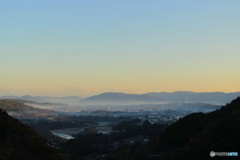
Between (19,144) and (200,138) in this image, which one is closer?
(19,144)

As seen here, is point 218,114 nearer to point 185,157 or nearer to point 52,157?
point 185,157

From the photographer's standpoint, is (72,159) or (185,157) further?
(72,159)

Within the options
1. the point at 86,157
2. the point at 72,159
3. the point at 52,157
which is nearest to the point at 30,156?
the point at 52,157

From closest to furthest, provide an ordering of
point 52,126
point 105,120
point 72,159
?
point 72,159
point 52,126
point 105,120

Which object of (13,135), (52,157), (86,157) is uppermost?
(13,135)

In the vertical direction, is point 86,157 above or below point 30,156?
below

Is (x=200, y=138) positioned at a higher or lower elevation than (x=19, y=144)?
higher

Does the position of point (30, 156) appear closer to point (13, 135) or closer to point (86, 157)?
point (13, 135)

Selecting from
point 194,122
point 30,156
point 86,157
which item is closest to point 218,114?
point 194,122

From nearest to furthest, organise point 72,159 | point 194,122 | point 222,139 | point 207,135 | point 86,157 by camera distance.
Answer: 1. point 222,139
2. point 207,135
3. point 194,122
4. point 72,159
5. point 86,157

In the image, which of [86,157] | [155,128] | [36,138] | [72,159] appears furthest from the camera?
[155,128]
